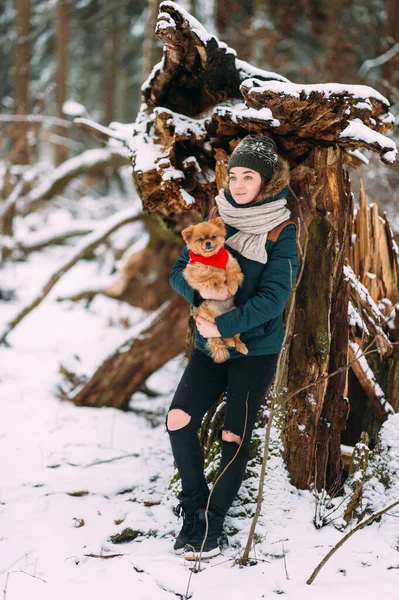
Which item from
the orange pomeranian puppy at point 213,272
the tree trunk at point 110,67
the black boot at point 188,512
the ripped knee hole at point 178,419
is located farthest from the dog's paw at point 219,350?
the tree trunk at point 110,67

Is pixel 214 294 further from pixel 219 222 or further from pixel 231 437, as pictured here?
pixel 231 437

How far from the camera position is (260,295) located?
2.71m

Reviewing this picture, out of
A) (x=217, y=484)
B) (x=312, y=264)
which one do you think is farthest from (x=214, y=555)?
(x=312, y=264)

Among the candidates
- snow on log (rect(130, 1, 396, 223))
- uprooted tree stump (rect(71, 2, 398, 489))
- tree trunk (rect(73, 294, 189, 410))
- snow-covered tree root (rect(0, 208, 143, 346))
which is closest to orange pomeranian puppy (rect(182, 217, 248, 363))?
uprooted tree stump (rect(71, 2, 398, 489))

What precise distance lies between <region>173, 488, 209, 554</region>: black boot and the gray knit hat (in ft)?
6.15

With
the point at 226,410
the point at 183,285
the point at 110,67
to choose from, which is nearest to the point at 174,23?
the point at 183,285

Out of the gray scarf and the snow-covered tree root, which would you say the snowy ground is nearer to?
the snow-covered tree root

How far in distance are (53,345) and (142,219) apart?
7.67 feet

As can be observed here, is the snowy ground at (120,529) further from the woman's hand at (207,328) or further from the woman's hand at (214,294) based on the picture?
the woman's hand at (214,294)

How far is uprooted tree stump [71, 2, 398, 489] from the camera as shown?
2.92m

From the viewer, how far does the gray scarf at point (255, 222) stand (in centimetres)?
279

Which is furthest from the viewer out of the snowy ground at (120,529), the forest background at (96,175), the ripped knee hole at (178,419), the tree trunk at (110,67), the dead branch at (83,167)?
the tree trunk at (110,67)

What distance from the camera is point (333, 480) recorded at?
3.28 meters

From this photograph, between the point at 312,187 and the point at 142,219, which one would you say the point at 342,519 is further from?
the point at 142,219
